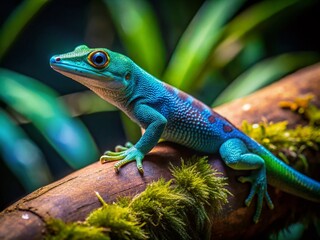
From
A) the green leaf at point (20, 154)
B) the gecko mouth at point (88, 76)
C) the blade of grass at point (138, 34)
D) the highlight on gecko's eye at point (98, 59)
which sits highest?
the blade of grass at point (138, 34)

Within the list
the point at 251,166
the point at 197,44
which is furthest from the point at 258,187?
the point at 197,44

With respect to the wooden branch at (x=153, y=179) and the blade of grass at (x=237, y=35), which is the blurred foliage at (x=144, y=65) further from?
the wooden branch at (x=153, y=179)

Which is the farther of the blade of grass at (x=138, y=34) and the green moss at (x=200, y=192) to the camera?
the blade of grass at (x=138, y=34)

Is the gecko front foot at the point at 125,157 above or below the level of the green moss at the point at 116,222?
above

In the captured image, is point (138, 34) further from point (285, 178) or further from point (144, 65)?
point (285, 178)

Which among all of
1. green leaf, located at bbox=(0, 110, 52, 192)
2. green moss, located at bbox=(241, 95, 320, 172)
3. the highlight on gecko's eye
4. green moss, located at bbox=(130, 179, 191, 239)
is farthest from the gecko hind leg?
green leaf, located at bbox=(0, 110, 52, 192)

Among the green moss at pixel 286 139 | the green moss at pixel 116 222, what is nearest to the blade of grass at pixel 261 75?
the green moss at pixel 286 139

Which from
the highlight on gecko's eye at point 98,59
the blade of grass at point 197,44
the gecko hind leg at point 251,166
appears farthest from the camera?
the blade of grass at point 197,44
